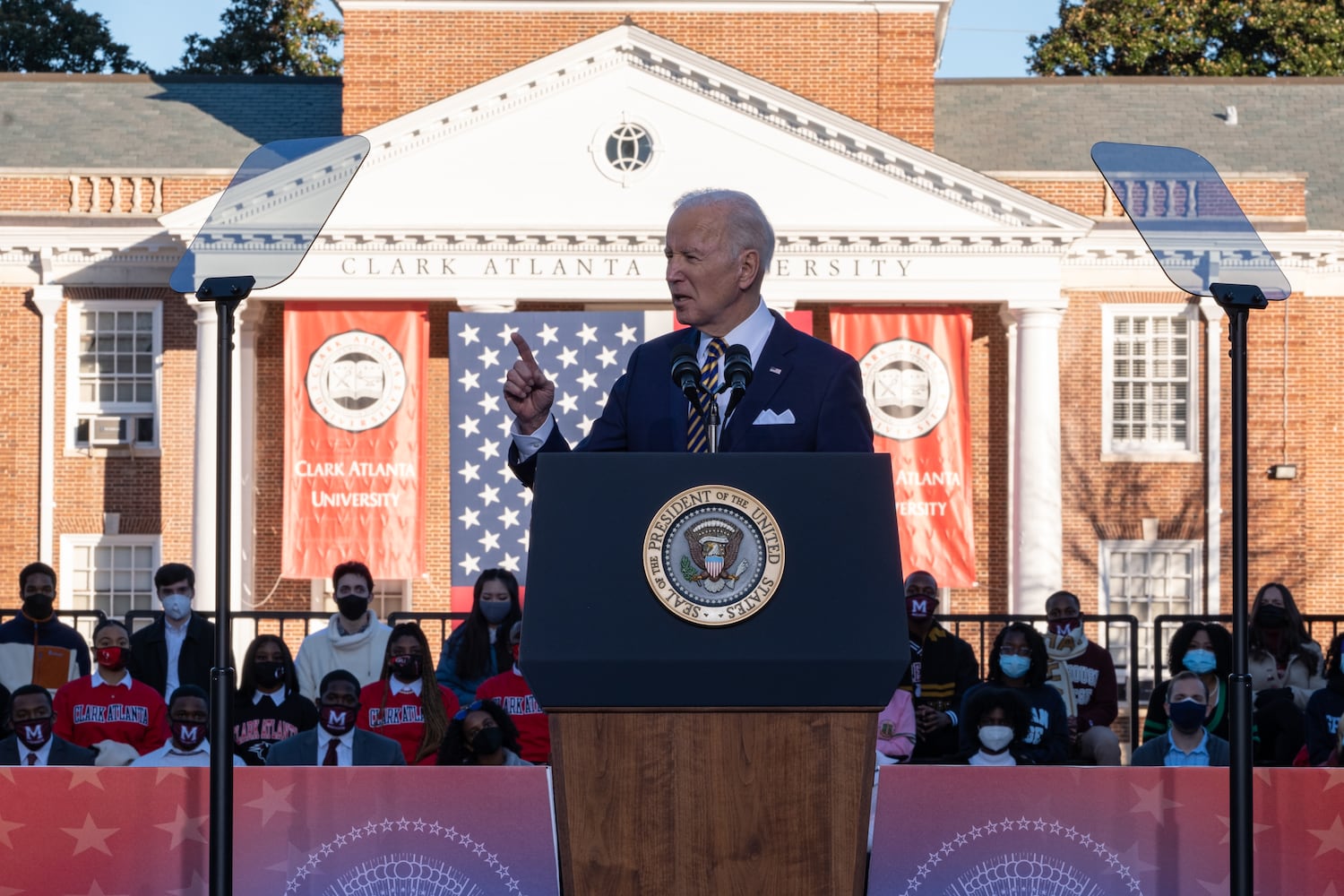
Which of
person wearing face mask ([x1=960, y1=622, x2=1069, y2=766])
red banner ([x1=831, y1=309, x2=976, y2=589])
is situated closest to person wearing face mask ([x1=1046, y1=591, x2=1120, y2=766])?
person wearing face mask ([x1=960, y1=622, x2=1069, y2=766])

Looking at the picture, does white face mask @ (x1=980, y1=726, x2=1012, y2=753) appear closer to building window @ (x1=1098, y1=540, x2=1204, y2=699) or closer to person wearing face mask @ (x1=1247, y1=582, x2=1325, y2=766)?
person wearing face mask @ (x1=1247, y1=582, x2=1325, y2=766)

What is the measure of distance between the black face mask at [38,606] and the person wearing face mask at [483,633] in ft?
9.95

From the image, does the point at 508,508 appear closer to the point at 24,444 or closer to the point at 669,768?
the point at 24,444

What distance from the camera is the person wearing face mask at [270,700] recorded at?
9766 millimetres

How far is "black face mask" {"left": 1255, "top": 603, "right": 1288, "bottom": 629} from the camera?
1128cm

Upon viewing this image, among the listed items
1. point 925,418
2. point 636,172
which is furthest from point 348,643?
point 636,172

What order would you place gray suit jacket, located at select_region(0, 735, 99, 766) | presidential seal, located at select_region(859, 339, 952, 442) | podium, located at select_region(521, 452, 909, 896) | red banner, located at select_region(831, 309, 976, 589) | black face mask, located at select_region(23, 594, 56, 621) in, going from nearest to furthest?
podium, located at select_region(521, 452, 909, 896)
gray suit jacket, located at select_region(0, 735, 99, 766)
black face mask, located at select_region(23, 594, 56, 621)
red banner, located at select_region(831, 309, 976, 589)
presidential seal, located at select_region(859, 339, 952, 442)

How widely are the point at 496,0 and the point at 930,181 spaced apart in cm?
912

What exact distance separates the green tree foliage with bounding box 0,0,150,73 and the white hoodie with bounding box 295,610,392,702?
4548 centimetres

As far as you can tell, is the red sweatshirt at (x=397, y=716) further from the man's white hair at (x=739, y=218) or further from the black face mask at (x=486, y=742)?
the man's white hair at (x=739, y=218)

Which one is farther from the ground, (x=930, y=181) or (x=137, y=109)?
(x=137, y=109)

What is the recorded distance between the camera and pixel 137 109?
33781mm

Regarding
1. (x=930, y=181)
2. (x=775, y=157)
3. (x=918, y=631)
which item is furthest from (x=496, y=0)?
(x=918, y=631)

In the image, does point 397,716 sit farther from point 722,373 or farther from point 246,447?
point 246,447
